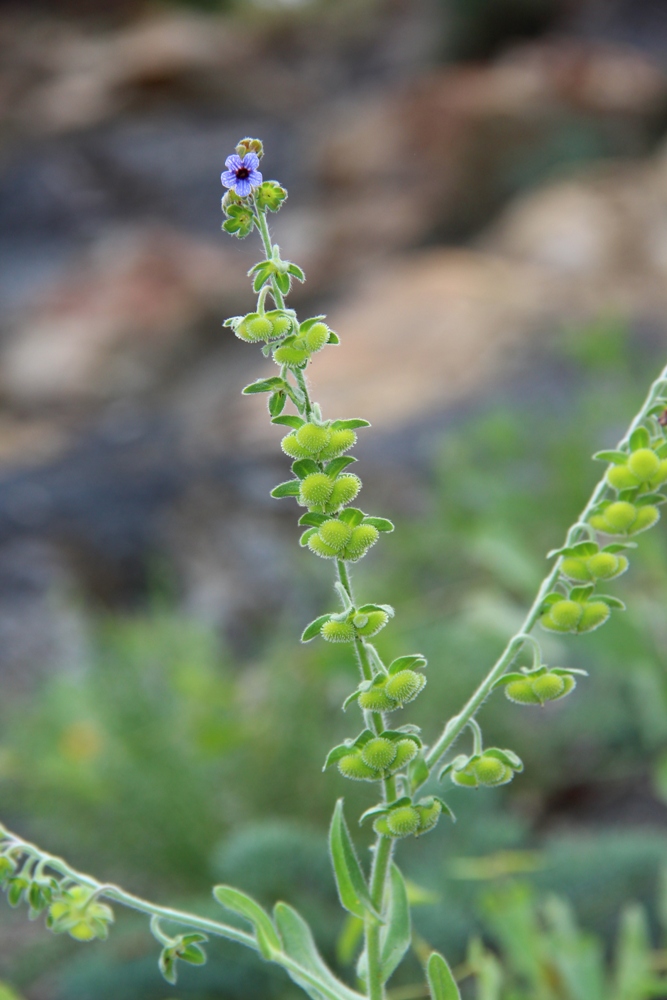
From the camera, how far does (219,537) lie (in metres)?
3.49

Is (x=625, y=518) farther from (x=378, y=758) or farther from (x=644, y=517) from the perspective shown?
(x=378, y=758)

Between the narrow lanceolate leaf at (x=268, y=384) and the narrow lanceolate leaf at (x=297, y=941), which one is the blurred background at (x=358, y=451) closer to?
the narrow lanceolate leaf at (x=297, y=941)

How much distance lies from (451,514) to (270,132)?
6.78m

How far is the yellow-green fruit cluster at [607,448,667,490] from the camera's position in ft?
1.96

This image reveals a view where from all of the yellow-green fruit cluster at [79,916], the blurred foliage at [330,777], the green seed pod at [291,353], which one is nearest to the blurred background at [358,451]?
the blurred foliage at [330,777]

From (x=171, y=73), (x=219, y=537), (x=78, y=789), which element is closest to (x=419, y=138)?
(x=171, y=73)

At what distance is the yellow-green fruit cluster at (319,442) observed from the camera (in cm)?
54

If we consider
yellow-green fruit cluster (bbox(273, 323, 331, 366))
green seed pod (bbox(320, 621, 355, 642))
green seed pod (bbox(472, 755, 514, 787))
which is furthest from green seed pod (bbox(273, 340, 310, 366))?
green seed pod (bbox(472, 755, 514, 787))

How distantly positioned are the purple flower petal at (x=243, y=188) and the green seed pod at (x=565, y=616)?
0.96ft

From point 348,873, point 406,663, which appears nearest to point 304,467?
point 406,663

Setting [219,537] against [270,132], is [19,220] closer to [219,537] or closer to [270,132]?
[270,132]

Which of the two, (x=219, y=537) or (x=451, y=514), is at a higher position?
(x=219, y=537)

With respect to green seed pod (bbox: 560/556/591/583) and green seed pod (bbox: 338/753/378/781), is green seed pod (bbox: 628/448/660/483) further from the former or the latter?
green seed pod (bbox: 338/753/378/781)

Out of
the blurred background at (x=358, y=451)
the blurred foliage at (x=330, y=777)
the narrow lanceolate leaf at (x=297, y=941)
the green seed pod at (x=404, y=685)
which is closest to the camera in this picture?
the green seed pod at (x=404, y=685)
